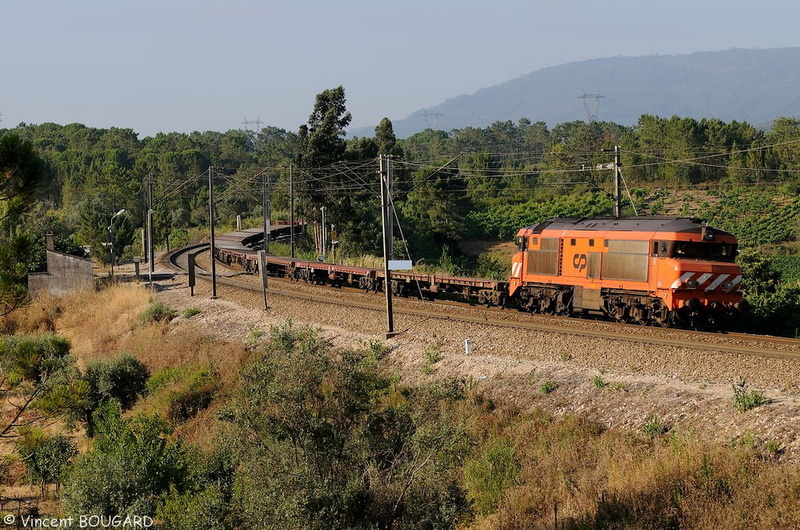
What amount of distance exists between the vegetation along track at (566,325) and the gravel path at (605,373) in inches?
17.3

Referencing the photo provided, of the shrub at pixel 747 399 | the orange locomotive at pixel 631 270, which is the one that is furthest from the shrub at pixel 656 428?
the orange locomotive at pixel 631 270

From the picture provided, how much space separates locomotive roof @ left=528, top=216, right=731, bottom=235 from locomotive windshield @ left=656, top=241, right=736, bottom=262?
0.41 metres

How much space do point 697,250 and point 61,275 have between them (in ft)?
121

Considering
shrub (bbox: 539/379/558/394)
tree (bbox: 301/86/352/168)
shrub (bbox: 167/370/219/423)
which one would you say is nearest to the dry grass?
shrub (bbox: 539/379/558/394)

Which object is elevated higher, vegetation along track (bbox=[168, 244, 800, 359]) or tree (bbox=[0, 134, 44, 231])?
tree (bbox=[0, 134, 44, 231])

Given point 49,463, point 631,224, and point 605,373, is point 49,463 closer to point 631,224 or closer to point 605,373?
point 605,373

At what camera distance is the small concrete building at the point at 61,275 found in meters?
44.0

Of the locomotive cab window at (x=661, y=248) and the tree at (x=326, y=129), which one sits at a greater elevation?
the tree at (x=326, y=129)

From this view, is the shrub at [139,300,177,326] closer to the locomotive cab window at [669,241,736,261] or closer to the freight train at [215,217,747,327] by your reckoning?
the freight train at [215,217,747,327]

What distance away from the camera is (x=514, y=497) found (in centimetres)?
1448

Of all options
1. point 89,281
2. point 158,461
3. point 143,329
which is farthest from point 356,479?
point 89,281

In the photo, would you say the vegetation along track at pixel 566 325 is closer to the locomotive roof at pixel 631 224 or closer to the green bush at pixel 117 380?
the locomotive roof at pixel 631 224

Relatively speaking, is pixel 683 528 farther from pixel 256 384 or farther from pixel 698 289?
pixel 698 289

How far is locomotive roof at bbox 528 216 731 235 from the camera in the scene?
23.1 meters
